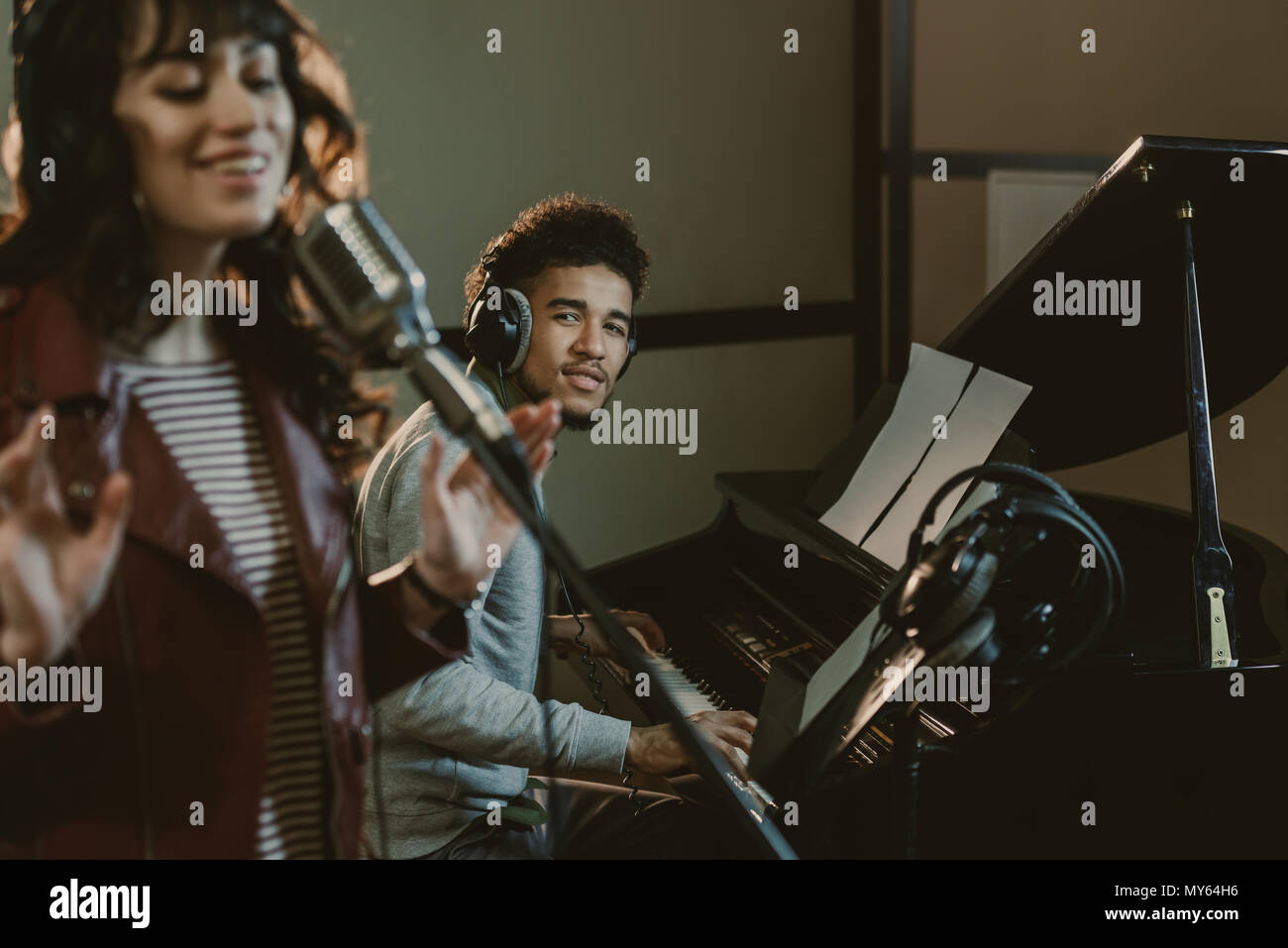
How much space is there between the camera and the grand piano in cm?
117

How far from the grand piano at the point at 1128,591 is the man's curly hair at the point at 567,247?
1.64ft

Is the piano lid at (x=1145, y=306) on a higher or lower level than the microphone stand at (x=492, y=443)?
higher

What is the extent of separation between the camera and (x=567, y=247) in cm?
144

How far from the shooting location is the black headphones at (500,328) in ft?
4.34

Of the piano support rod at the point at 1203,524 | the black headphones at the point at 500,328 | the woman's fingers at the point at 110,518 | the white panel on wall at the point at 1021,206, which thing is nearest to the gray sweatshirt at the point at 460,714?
the black headphones at the point at 500,328

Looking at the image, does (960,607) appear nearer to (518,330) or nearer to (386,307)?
(386,307)

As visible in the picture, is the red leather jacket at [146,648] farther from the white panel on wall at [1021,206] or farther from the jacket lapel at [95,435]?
the white panel on wall at [1021,206]

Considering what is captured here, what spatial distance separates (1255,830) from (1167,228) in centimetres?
80

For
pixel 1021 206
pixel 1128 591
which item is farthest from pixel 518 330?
pixel 1021 206

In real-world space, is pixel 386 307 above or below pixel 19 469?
above

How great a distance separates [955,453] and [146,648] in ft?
3.60

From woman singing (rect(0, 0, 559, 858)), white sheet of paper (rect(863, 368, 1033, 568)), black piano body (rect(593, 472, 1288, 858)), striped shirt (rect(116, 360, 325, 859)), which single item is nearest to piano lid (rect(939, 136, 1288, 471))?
white sheet of paper (rect(863, 368, 1033, 568))
